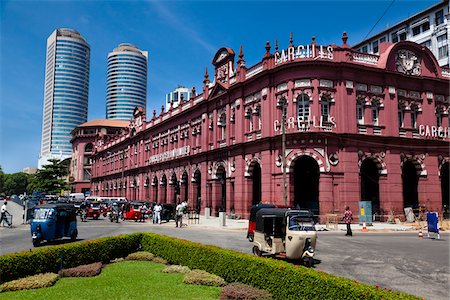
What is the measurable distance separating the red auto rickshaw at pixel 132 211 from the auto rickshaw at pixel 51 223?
18.4m

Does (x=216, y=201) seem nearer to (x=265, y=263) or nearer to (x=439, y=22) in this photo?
(x=265, y=263)

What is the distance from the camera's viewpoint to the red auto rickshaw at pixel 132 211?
36.8m

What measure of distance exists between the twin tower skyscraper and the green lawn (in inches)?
7198

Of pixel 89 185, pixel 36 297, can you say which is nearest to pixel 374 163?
pixel 36 297

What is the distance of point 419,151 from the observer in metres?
35.6

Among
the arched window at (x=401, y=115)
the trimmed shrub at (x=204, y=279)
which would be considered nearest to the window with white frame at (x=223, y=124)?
the arched window at (x=401, y=115)

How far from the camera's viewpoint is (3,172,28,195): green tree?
156750 mm

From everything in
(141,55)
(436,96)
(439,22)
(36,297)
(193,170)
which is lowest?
(36,297)

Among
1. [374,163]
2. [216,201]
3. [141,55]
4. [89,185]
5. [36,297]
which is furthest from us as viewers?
[141,55]

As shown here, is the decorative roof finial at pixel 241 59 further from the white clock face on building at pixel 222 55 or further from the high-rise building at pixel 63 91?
the high-rise building at pixel 63 91

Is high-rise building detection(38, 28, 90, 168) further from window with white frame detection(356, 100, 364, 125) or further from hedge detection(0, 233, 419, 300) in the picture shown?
hedge detection(0, 233, 419, 300)

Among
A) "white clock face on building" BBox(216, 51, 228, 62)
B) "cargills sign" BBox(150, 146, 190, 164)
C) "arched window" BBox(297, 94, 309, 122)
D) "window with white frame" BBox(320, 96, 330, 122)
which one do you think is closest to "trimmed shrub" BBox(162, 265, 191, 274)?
"arched window" BBox(297, 94, 309, 122)

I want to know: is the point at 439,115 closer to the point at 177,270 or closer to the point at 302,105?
the point at 302,105

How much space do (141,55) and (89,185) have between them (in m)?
111
